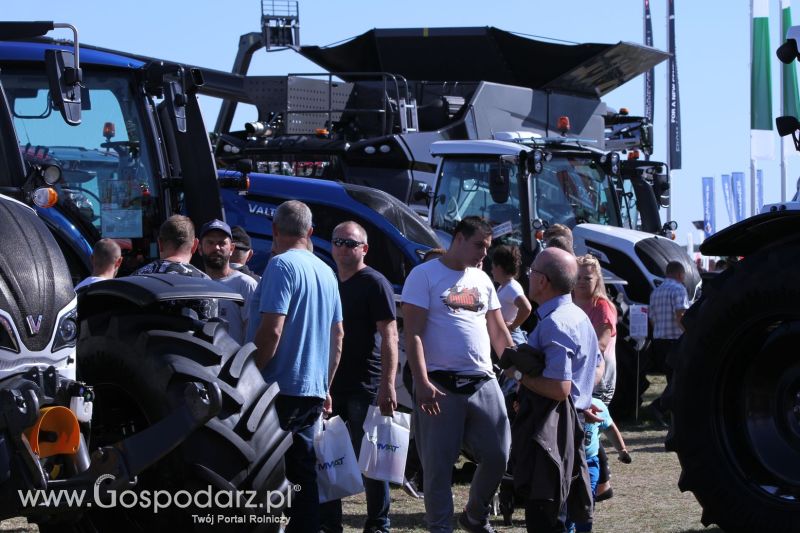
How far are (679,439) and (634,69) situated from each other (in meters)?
11.9

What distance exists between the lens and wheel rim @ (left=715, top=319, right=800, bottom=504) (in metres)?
5.40

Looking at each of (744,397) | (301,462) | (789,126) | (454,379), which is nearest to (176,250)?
(301,462)

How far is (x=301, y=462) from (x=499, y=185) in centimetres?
650

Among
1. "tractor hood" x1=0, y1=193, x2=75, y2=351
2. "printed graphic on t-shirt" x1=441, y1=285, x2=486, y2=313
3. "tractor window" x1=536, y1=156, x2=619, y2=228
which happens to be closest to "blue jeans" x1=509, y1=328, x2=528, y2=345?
"printed graphic on t-shirt" x1=441, y1=285, x2=486, y2=313

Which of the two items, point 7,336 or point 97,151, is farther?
point 97,151

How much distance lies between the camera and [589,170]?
13.0 metres

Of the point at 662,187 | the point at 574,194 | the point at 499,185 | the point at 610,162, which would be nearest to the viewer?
the point at 499,185

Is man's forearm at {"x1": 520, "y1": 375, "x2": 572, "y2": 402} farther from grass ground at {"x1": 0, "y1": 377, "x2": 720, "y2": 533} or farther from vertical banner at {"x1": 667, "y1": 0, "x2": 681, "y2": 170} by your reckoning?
vertical banner at {"x1": 667, "y1": 0, "x2": 681, "y2": 170}

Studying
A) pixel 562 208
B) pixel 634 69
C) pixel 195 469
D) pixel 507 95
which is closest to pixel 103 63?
pixel 195 469

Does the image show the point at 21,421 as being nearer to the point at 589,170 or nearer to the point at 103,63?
the point at 103,63

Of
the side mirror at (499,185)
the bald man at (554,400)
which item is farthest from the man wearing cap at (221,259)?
the side mirror at (499,185)

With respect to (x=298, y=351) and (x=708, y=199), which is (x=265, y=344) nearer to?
(x=298, y=351)

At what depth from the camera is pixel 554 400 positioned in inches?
223

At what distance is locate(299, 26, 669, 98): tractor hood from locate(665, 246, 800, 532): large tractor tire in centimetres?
1078
